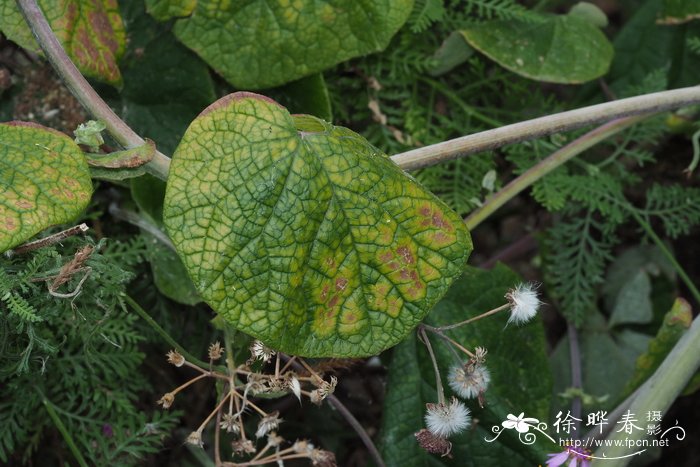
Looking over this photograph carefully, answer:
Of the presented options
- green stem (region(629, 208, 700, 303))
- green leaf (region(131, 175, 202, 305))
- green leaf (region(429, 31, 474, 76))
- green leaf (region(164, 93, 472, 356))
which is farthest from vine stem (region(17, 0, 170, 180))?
green stem (region(629, 208, 700, 303))

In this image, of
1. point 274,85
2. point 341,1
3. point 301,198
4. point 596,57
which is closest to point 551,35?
point 596,57

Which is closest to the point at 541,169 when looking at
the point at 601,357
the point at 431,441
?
the point at 601,357

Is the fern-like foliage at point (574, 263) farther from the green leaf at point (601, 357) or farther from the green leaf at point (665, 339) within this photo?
the green leaf at point (665, 339)

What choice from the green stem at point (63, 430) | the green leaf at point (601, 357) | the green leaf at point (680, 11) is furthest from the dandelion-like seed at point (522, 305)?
the green leaf at point (680, 11)

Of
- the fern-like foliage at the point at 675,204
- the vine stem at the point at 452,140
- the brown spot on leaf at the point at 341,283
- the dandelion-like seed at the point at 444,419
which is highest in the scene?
the vine stem at the point at 452,140

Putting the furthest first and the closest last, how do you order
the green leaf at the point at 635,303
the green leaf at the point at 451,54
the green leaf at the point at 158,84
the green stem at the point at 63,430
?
the green leaf at the point at 635,303 → the green leaf at the point at 451,54 → the green leaf at the point at 158,84 → the green stem at the point at 63,430

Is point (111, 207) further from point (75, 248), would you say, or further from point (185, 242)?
point (185, 242)
